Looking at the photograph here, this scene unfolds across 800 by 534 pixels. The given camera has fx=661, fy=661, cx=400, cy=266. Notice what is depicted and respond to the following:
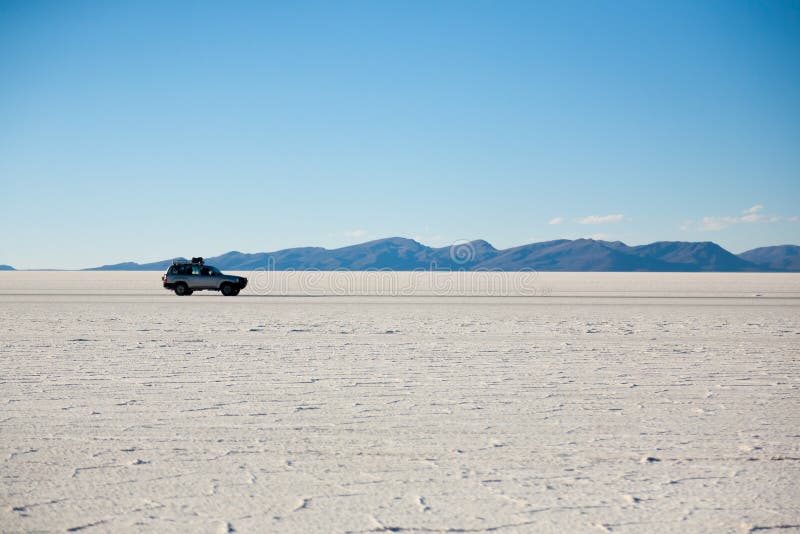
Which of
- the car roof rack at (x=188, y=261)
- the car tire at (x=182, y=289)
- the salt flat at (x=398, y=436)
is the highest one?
the car roof rack at (x=188, y=261)

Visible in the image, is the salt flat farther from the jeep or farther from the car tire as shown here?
the car tire

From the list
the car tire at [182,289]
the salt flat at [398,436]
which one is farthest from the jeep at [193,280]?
the salt flat at [398,436]

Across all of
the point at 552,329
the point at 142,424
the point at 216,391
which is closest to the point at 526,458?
the point at 142,424

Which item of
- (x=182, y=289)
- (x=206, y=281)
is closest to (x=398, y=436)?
(x=206, y=281)

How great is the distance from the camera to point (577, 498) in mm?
4859

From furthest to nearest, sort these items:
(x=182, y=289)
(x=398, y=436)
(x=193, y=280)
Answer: (x=182, y=289) < (x=193, y=280) < (x=398, y=436)

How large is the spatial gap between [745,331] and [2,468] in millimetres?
16844

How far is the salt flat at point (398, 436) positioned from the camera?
4.60 meters

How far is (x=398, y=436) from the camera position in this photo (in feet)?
21.6

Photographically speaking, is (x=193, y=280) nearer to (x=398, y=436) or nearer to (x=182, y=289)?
(x=182, y=289)

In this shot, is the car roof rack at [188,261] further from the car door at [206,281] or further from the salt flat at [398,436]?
the salt flat at [398,436]

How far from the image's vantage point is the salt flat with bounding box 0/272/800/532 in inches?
181

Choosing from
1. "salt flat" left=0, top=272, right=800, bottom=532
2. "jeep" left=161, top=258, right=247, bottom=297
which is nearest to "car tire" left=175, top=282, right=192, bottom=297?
"jeep" left=161, top=258, right=247, bottom=297

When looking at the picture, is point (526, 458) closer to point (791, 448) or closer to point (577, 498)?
point (577, 498)
